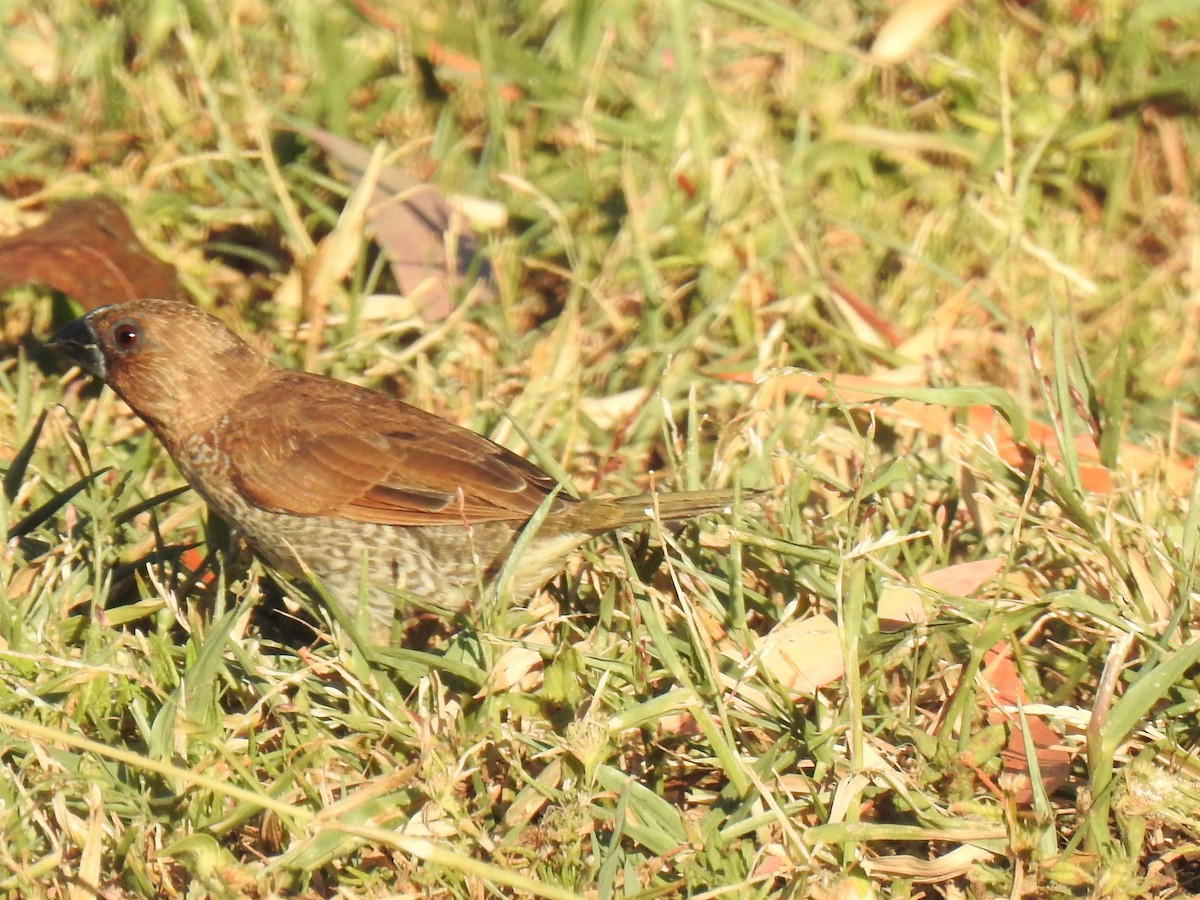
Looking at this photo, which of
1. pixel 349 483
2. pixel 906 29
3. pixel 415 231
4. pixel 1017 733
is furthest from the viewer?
pixel 906 29

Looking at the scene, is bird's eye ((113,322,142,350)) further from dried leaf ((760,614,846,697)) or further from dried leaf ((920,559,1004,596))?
dried leaf ((920,559,1004,596))

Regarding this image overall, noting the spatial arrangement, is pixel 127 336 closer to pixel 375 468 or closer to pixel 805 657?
pixel 375 468

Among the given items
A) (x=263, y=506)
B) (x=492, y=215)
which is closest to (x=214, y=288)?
(x=492, y=215)

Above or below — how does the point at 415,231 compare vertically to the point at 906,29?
below

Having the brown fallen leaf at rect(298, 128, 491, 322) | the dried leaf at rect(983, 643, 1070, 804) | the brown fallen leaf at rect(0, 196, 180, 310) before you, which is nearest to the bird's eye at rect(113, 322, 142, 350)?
the brown fallen leaf at rect(0, 196, 180, 310)

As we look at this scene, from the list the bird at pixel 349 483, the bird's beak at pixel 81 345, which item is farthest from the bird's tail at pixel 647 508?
the bird's beak at pixel 81 345

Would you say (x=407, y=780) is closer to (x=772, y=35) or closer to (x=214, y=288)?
(x=214, y=288)

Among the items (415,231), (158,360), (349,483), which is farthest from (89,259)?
(349,483)
